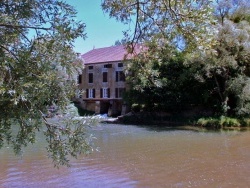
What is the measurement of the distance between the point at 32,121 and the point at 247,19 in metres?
24.5

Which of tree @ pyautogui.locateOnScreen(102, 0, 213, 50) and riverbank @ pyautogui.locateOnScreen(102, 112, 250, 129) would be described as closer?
tree @ pyautogui.locateOnScreen(102, 0, 213, 50)

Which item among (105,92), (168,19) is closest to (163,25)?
(168,19)

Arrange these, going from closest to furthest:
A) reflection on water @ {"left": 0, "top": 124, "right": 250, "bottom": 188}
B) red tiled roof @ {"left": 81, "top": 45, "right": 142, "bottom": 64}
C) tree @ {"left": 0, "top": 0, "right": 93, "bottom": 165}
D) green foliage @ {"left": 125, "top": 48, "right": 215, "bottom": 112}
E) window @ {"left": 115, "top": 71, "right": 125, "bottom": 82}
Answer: tree @ {"left": 0, "top": 0, "right": 93, "bottom": 165} < reflection on water @ {"left": 0, "top": 124, "right": 250, "bottom": 188} < green foliage @ {"left": 125, "top": 48, "right": 215, "bottom": 112} < window @ {"left": 115, "top": 71, "right": 125, "bottom": 82} < red tiled roof @ {"left": 81, "top": 45, "right": 142, "bottom": 64}

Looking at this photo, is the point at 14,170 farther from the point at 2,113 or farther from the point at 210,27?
the point at 210,27

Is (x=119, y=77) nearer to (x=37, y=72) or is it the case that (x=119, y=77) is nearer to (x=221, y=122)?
(x=221, y=122)

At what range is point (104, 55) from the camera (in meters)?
38.4

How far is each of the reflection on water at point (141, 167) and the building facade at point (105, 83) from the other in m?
19.0

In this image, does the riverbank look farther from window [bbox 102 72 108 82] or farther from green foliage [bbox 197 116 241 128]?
window [bbox 102 72 108 82]

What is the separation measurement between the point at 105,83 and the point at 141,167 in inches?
1036

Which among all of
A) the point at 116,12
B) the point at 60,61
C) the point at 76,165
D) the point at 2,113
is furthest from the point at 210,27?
the point at 76,165

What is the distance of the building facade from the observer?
34844mm

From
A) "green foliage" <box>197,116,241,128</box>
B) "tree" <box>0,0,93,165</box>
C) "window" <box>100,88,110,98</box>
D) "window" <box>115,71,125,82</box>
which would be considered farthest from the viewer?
"window" <box>100,88,110,98</box>

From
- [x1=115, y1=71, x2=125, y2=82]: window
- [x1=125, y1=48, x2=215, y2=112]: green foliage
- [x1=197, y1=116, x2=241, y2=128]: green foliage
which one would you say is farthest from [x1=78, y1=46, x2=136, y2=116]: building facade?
[x1=197, y1=116, x2=241, y2=128]: green foliage

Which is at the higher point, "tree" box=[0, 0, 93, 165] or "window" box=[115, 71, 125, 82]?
"window" box=[115, 71, 125, 82]
